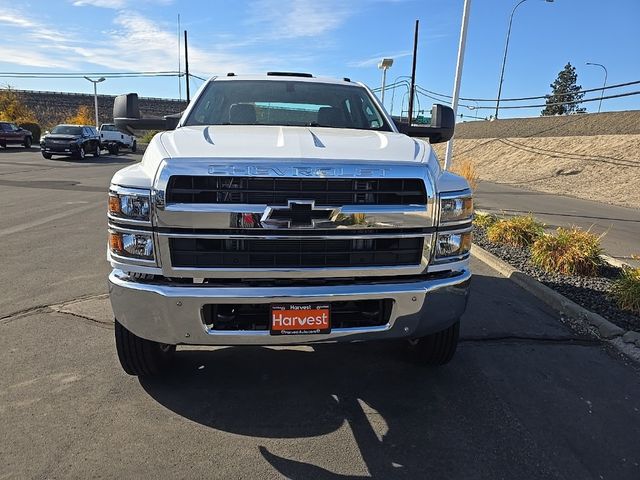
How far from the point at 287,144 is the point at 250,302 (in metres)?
0.94

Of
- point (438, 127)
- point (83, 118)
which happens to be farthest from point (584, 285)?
point (83, 118)

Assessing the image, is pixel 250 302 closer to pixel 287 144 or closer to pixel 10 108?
pixel 287 144

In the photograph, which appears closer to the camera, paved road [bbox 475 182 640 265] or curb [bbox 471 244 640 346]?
curb [bbox 471 244 640 346]

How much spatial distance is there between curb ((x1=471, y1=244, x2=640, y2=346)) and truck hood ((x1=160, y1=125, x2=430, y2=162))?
2534mm

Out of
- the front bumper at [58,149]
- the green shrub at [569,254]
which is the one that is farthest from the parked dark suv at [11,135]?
the green shrub at [569,254]

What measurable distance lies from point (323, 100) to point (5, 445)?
330cm

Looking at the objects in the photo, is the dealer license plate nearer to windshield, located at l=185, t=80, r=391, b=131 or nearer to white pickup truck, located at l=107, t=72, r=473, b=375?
white pickup truck, located at l=107, t=72, r=473, b=375

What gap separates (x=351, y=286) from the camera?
2.61m

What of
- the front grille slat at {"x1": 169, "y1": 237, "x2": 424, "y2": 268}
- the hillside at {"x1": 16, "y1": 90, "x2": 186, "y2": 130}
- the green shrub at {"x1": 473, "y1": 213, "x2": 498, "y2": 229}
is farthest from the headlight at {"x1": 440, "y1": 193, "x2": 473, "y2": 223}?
the hillside at {"x1": 16, "y1": 90, "x2": 186, "y2": 130}

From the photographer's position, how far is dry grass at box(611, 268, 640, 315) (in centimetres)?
461

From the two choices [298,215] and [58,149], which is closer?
[298,215]

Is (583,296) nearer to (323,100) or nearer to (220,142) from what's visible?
(323,100)

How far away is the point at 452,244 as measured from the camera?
9.19 feet

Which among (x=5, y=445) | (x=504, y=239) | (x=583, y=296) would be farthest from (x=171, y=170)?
(x=504, y=239)
